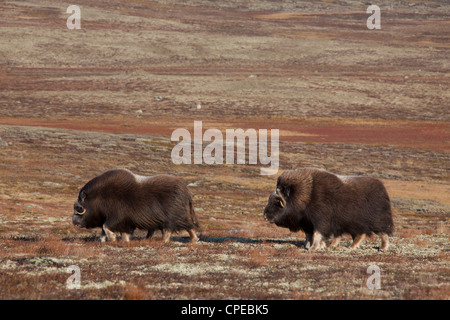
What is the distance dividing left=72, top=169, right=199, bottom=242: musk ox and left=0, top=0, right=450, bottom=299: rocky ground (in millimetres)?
682

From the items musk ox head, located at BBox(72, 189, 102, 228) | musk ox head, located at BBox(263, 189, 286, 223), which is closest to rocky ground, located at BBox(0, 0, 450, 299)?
musk ox head, located at BBox(72, 189, 102, 228)

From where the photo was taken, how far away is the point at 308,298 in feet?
35.1

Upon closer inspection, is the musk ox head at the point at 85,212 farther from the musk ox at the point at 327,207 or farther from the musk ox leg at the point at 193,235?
→ the musk ox at the point at 327,207

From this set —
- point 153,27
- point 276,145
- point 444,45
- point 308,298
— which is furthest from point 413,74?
point 308,298

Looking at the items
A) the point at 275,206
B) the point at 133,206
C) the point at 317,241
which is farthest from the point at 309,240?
the point at 133,206

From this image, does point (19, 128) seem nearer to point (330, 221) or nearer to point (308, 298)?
point (330, 221)

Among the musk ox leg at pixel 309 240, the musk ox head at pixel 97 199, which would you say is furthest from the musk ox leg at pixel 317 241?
the musk ox head at pixel 97 199

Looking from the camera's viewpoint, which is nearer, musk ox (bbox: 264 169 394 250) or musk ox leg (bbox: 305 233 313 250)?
musk ox (bbox: 264 169 394 250)

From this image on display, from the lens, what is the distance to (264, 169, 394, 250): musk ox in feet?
57.9

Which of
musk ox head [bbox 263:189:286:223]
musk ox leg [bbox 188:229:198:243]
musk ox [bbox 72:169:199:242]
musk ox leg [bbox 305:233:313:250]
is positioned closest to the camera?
musk ox leg [bbox 305:233:313:250]

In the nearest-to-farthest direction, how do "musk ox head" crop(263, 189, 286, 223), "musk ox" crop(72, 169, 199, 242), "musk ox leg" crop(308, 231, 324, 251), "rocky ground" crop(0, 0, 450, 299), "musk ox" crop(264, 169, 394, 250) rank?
"rocky ground" crop(0, 0, 450, 299), "musk ox leg" crop(308, 231, 324, 251), "musk ox" crop(264, 169, 394, 250), "musk ox head" crop(263, 189, 286, 223), "musk ox" crop(72, 169, 199, 242)

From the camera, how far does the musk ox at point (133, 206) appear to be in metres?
18.2

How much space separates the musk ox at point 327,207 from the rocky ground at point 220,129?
2.43ft

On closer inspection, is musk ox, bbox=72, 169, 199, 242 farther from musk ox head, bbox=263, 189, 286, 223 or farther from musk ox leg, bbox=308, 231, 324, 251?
musk ox leg, bbox=308, 231, 324, 251
